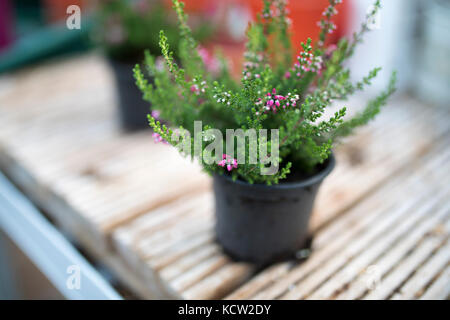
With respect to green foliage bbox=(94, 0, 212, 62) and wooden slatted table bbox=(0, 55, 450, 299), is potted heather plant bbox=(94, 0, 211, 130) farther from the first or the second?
wooden slatted table bbox=(0, 55, 450, 299)

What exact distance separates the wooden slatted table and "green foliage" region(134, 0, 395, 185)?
37cm

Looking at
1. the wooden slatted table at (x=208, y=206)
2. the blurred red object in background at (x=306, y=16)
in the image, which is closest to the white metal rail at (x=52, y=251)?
the wooden slatted table at (x=208, y=206)

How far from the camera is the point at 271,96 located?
94 cm

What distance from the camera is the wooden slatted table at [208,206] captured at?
3.91 feet

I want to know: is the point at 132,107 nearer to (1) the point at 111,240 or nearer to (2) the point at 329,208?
(1) the point at 111,240

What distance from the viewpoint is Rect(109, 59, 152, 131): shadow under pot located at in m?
1.92

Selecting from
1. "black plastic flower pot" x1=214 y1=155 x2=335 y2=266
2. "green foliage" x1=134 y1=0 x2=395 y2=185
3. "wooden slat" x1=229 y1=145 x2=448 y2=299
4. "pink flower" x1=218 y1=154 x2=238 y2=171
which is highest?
"green foliage" x1=134 y1=0 x2=395 y2=185

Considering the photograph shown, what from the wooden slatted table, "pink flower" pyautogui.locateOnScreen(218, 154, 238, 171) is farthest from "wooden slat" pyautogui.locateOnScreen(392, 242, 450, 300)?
"pink flower" pyautogui.locateOnScreen(218, 154, 238, 171)

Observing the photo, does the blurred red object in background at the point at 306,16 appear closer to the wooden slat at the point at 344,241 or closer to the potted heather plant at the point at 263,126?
the wooden slat at the point at 344,241

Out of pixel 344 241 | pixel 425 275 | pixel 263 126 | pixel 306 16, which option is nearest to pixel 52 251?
pixel 263 126

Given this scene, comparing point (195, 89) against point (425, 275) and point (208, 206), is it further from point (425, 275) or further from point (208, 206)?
point (425, 275)

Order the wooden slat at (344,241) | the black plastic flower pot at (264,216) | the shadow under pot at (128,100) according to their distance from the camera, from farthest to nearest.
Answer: the shadow under pot at (128,100)
the wooden slat at (344,241)
the black plastic flower pot at (264,216)

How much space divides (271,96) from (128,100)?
4.13 ft
